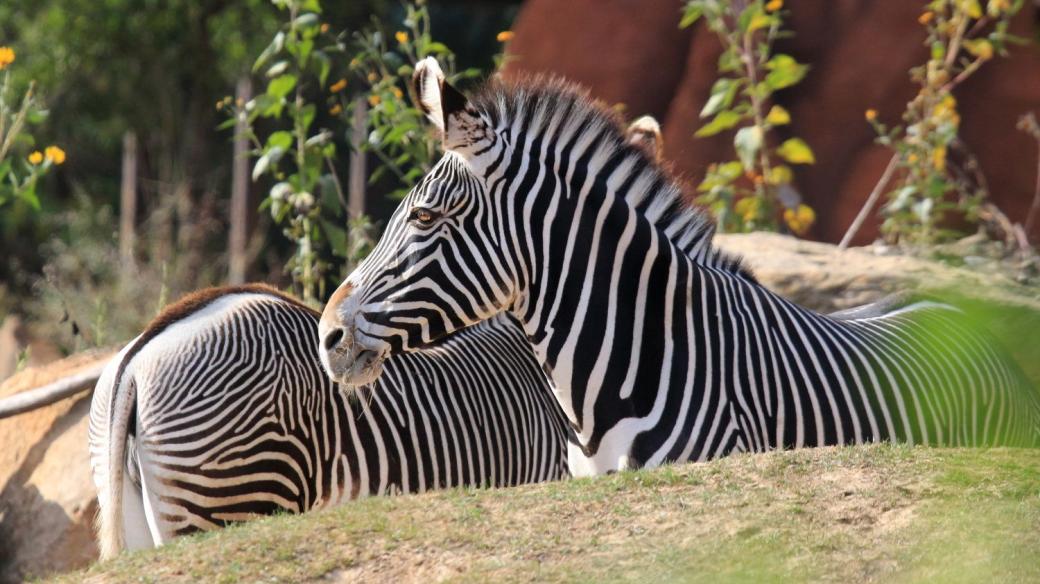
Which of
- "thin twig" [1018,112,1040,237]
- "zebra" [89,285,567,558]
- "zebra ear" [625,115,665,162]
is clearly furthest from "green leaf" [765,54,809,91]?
"zebra" [89,285,567,558]

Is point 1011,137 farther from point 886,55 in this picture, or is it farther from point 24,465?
point 24,465

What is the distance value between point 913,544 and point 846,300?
3.26 meters

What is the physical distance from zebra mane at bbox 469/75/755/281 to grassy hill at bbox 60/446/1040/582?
1070 mm

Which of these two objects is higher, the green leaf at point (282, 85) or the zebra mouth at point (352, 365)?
the green leaf at point (282, 85)

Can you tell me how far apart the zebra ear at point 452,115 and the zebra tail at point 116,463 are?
1.38 metres

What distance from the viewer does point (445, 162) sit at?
4.48 metres

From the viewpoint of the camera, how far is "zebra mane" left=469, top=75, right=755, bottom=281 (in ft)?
15.0

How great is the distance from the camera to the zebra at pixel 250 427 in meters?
4.60

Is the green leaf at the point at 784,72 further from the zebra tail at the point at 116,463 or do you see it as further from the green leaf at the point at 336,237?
the zebra tail at the point at 116,463

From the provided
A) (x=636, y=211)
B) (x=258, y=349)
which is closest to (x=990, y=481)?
(x=636, y=211)

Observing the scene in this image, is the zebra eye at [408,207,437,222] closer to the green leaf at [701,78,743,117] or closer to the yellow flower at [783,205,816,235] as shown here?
the green leaf at [701,78,743,117]

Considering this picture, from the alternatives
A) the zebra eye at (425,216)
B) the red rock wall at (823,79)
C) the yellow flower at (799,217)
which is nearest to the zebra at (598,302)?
the zebra eye at (425,216)

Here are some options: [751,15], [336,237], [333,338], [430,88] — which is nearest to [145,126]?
[336,237]

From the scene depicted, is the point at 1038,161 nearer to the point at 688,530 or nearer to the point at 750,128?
the point at 750,128
